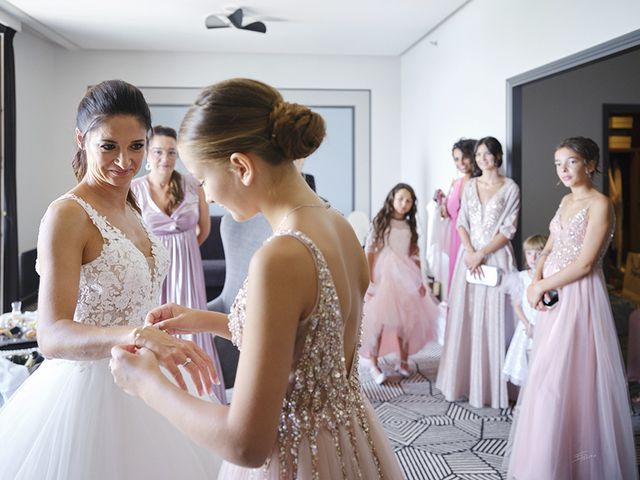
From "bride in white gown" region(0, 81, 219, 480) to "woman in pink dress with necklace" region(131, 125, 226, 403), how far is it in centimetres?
149

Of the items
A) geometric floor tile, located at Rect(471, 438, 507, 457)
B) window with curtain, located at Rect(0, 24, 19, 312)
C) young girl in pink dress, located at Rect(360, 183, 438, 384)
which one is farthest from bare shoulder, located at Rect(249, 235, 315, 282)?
window with curtain, located at Rect(0, 24, 19, 312)

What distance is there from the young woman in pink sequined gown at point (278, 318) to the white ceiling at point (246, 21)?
14.9ft

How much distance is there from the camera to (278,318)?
3.10ft

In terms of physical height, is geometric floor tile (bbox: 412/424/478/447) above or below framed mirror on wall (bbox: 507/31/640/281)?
below

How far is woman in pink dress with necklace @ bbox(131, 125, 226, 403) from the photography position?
3389mm

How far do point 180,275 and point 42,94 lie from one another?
472 cm

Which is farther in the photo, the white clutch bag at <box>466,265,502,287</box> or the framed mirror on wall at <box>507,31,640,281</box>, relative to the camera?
the framed mirror on wall at <box>507,31,640,281</box>

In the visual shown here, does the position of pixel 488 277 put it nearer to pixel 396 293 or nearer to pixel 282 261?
pixel 396 293

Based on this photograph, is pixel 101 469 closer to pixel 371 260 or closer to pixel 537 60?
pixel 371 260

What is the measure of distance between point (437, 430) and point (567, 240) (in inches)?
52.2

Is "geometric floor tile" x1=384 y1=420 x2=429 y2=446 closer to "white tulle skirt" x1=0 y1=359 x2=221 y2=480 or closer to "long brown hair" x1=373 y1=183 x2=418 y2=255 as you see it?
"long brown hair" x1=373 y1=183 x2=418 y2=255

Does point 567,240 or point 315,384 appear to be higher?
point 567,240

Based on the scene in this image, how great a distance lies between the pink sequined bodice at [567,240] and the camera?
9.23 ft

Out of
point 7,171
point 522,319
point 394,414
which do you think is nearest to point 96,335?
point 394,414
